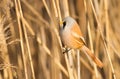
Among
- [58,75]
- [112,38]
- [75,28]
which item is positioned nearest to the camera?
[75,28]

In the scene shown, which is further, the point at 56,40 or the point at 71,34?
the point at 56,40

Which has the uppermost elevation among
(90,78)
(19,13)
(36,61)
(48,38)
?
(19,13)

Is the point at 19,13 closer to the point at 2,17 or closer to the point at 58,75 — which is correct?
the point at 2,17

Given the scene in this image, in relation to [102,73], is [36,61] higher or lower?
higher

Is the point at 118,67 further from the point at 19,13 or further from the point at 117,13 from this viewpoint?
the point at 19,13

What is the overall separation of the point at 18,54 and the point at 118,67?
0.73 metres

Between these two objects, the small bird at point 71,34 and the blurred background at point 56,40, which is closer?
the small bird at point 71,34

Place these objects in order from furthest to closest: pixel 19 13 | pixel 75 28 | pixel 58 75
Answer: pixel 58 75 → pixel 19 13 → pixel 75 28

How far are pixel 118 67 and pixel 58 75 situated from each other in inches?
20.5

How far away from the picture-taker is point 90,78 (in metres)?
→ 2.00

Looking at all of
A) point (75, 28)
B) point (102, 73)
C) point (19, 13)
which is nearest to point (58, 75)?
point (102, 73)

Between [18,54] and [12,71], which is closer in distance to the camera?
[12,71]

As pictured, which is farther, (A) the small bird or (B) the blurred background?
(B) the blurred background

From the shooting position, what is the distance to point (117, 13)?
82.4 inches
